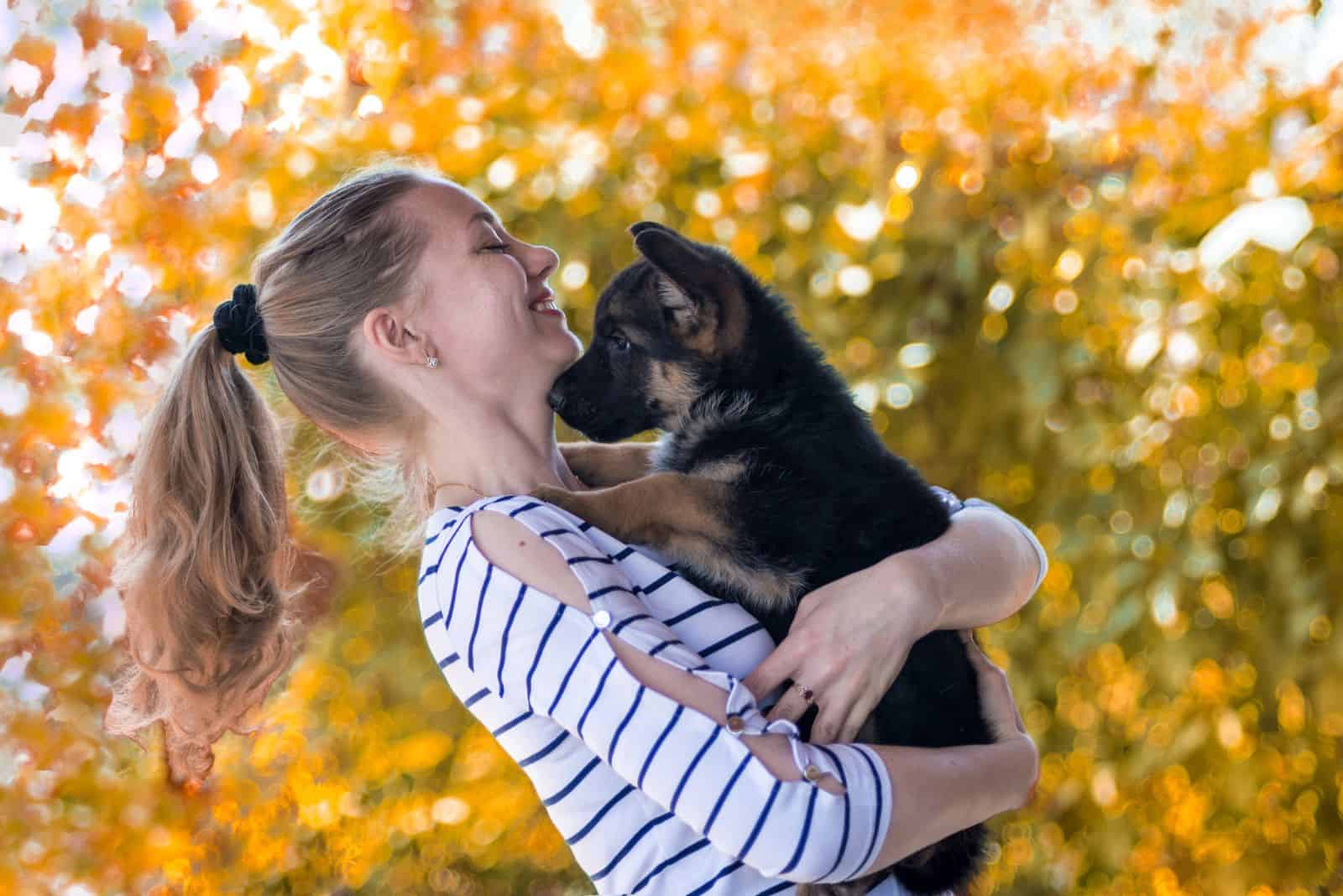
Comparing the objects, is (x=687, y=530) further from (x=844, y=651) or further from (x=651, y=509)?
(x=844, y=651)

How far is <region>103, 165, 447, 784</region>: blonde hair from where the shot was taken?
2008 millimetres

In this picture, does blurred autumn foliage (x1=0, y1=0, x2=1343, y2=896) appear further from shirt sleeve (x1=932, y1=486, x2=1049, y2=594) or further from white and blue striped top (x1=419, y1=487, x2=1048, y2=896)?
white and blue striped top (x1=419, y1=487, x2=1048, y2=896)

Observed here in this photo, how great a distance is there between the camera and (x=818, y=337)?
9.94ft

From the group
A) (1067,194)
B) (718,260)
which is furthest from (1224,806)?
(718,260)

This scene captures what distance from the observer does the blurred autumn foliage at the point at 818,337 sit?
275 cm

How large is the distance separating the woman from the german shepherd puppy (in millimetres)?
104

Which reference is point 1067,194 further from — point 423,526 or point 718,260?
point 423,526

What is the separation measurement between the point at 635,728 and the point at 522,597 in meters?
0.23

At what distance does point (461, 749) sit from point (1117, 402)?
1.97 m

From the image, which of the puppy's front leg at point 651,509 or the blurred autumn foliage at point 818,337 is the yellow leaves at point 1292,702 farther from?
the puppy's front leg at point 651,509

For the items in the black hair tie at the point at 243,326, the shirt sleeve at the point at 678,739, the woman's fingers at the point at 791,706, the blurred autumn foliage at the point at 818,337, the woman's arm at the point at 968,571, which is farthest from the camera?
the blurred autumn foliage at the point at 818,337

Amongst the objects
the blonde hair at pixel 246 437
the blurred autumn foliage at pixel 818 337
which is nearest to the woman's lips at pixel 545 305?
the blonde hair at pixel 246 437

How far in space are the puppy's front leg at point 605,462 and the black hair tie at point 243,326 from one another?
2.04ft

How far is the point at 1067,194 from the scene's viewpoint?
293cm
